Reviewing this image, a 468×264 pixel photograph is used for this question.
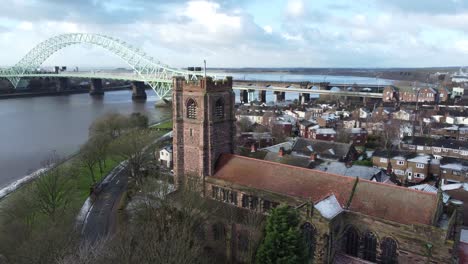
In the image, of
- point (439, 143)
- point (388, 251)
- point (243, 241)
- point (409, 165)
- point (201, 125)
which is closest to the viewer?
point (388, 251)

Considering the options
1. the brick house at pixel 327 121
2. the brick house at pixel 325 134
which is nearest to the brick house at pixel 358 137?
the brick house at pixel 325 134

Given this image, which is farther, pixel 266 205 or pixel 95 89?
pixel 95 89

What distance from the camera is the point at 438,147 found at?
5038cm

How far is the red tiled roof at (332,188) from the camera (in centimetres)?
1905

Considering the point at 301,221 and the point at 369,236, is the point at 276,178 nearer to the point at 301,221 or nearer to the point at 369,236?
the point at 301,221

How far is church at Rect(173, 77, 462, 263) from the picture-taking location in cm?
1864

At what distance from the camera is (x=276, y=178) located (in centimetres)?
2328

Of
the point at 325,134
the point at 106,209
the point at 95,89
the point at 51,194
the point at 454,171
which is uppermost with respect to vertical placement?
the point at 95,89

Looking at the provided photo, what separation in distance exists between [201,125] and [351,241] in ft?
38.6

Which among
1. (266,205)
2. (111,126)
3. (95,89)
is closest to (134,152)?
(111,126)

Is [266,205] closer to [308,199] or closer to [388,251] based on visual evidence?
[308,199]

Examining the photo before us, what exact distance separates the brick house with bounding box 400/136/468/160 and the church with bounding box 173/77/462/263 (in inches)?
1187

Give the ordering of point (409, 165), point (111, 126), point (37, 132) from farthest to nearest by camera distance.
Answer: point (37, 132) < point (111, 126) < point (409, 165)

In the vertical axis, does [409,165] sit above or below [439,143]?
below
